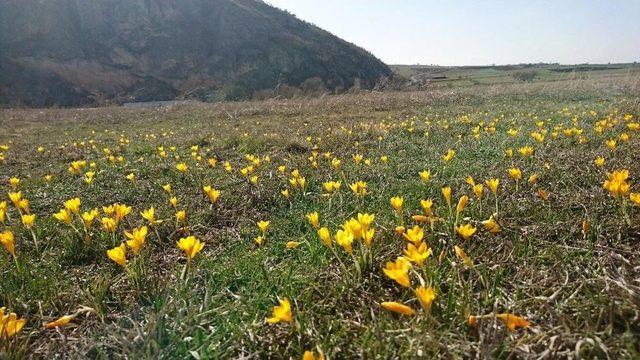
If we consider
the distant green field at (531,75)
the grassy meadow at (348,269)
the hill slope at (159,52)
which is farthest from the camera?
the hill slope at (159,52)

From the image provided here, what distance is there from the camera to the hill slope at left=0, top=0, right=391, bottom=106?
1823 inches

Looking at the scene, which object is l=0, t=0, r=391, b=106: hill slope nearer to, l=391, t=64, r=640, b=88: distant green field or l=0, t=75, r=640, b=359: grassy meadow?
l=391, t=64, r=640, b=88: distant green field

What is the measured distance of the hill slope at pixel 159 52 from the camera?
1823 inches

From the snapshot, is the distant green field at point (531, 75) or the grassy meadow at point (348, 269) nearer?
the grassy meadow at point (348, 269)

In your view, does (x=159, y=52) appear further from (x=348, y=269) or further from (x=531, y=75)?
(x=348, y=269)

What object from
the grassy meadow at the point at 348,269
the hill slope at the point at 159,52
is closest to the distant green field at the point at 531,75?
the hill slope at the point at 159,52

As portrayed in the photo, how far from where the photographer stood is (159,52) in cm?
5588

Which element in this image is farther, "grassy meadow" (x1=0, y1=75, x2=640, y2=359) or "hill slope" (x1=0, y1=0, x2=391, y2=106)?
"hill slope" (x1=0, y1=0, x2=391, y2=106)

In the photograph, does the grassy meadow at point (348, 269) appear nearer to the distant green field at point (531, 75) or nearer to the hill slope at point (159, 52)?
the distant green field at point (531, 75)

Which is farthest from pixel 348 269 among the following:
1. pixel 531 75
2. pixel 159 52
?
pixel 159 52

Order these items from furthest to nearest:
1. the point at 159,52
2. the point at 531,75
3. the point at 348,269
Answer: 1. the point at 159,52
2. the point at 531,75
3. the point at 348,269

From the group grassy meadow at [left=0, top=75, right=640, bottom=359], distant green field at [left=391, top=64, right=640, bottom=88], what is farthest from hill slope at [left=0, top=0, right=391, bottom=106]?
grassy meadow at [left=0, top=75, right=640, bottom=359]

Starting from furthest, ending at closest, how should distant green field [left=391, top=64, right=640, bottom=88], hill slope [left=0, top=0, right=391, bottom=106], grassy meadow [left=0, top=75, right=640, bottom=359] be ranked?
hill slope [left=0, top=0, right=391, bottom=106]
distant green field [left=391, top=64, right=640, bottom=88]
grassy meadow [left=0, top=75, right=640, bottom=359]

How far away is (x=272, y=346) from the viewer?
1.77m
